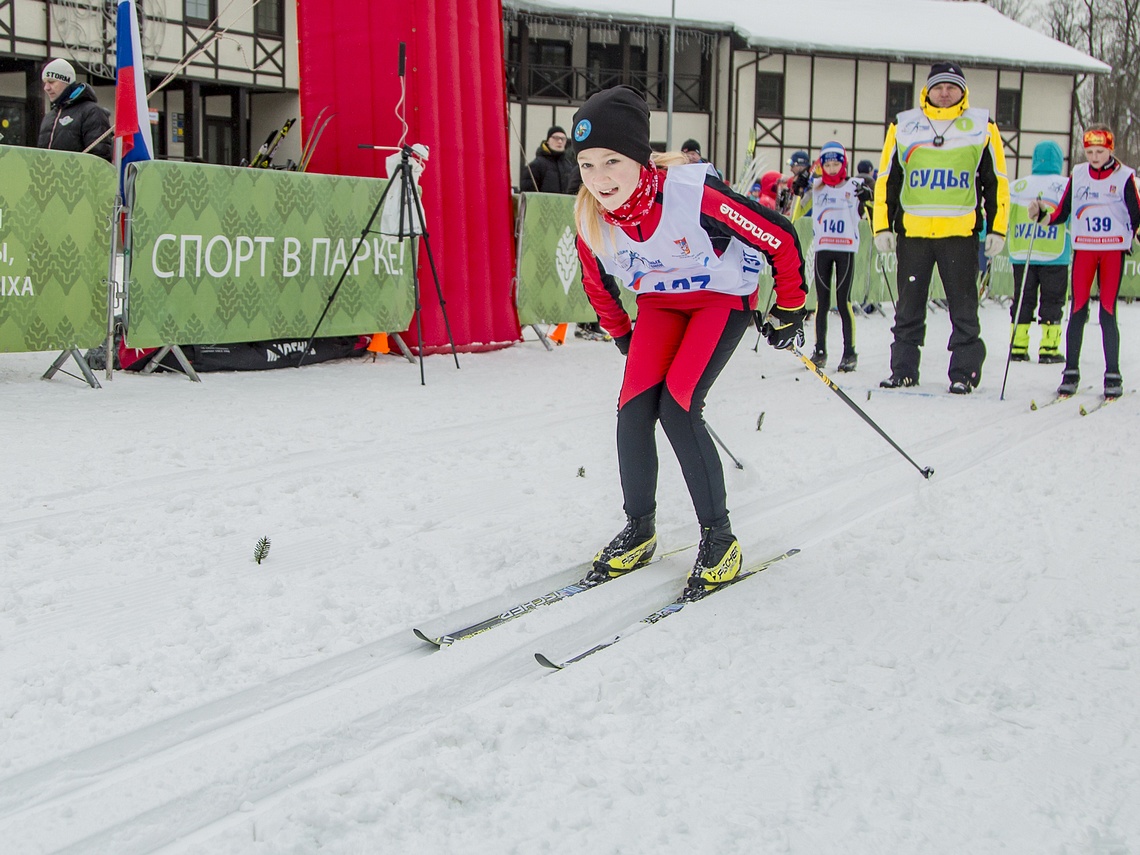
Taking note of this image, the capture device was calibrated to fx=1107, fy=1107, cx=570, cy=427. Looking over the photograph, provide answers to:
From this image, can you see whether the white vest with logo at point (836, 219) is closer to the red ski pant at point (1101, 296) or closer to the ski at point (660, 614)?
the red ski pant at point (1101, 296)

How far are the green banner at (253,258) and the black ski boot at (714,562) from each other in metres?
4.78

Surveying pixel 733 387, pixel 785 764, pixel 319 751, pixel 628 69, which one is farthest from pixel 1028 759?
pixel 628 69

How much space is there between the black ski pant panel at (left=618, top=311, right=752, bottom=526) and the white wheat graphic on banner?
718 cm

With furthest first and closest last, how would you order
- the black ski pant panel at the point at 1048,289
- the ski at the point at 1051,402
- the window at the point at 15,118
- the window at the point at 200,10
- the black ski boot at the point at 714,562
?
the window at the point at 200,10 → the window at the point at 15,118 → the black ski pant panel at the point at 1048,289 → the ski at the point at 1051,402 → the black ski boot at the point at 714,562

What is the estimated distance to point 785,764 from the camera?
237 cm

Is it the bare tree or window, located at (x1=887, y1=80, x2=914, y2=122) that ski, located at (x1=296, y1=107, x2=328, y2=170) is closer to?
window, located at (x1=887, y1=80, x2=914, y2=122)

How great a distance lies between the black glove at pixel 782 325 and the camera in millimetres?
3715

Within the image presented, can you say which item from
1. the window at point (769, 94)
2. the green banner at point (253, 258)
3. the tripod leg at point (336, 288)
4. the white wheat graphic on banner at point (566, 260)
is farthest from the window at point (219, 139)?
the tripod leg at point (336, 288)

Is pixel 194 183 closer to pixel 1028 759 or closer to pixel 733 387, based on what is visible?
pixel 733 387

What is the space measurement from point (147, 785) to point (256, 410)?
449cm

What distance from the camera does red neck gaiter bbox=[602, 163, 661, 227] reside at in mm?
3314

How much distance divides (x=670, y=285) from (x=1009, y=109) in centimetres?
3023

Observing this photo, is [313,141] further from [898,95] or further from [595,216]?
[898,95]

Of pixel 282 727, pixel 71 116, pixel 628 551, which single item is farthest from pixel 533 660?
pixel 71 116
